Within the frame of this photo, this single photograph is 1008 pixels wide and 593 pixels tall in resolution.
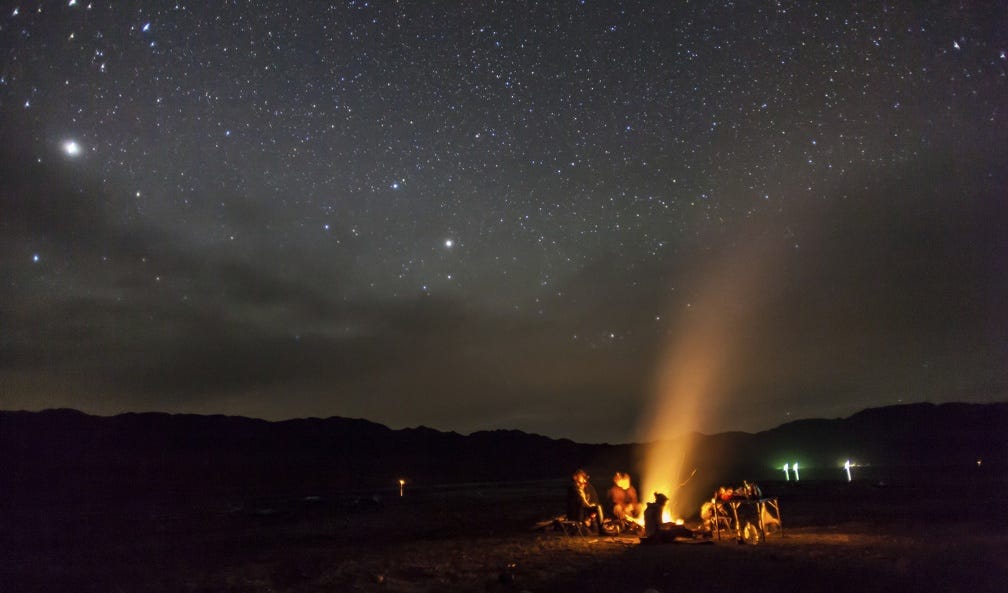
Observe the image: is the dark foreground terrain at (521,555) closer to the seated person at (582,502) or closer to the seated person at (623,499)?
the seated person at (582,502)

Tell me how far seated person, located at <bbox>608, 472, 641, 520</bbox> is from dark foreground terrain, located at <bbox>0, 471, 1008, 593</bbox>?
4.65 ft

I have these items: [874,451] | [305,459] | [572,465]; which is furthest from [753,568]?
[874,451]

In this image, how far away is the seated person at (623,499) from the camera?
1883cm

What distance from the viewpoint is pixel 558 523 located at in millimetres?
19625

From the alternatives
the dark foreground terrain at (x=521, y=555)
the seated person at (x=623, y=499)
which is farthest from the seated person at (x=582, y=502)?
the dark foreground terrain at (x=521, y=555)

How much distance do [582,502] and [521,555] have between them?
4.22 m

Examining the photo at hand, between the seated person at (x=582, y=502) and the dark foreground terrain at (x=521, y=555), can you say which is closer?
the dark foreground terrain at (x=521, y=555)

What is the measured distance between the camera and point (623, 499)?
751 inches

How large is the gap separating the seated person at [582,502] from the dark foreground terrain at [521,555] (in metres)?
0.89

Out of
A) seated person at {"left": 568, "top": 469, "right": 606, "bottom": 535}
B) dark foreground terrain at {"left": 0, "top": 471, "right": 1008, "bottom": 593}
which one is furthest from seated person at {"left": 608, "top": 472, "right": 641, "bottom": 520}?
dark foreground terrain at {"left": 0, "top": 471, "right": 1008, "bottom": 593}

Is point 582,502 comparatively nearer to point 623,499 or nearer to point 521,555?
point 623,499

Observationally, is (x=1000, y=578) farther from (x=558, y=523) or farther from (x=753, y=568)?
(x=558, y=523)

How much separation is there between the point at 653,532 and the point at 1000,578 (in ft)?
24.4

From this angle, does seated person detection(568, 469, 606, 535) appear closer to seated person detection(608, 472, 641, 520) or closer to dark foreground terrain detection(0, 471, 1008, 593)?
seated person detection(608, 472, 641, 520)
